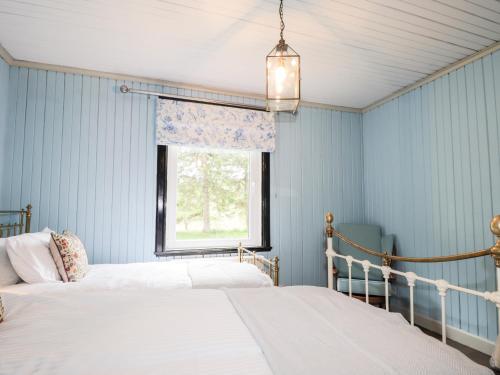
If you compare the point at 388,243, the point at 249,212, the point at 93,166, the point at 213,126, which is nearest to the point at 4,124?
the point at 93,166

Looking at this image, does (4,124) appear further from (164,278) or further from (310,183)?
(310,183)

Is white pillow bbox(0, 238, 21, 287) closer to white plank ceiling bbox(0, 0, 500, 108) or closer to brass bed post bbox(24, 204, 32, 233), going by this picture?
brass bed post bbox(24, 204, 32, 233)

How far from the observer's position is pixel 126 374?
2.50ft

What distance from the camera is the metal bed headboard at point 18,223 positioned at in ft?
7.79

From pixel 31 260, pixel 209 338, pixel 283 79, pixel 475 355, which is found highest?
pixel 283 79

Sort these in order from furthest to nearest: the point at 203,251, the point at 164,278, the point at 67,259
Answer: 1. the point at 203,251
2. the point at 164,278
3. the point at 67,259

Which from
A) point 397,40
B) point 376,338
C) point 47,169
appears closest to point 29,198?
point 47,169

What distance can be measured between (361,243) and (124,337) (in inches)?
112

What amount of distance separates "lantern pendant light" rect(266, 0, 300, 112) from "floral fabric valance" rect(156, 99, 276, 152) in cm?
161

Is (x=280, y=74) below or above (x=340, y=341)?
above

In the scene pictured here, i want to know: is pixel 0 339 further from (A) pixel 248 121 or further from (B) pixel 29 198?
(A) pixel 248 121

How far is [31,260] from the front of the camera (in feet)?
5.95

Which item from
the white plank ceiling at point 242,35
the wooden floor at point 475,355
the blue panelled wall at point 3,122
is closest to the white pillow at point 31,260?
the blue panelled wall at point 3,122

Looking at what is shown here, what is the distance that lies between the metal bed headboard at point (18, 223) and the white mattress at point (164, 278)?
0.74 meters
